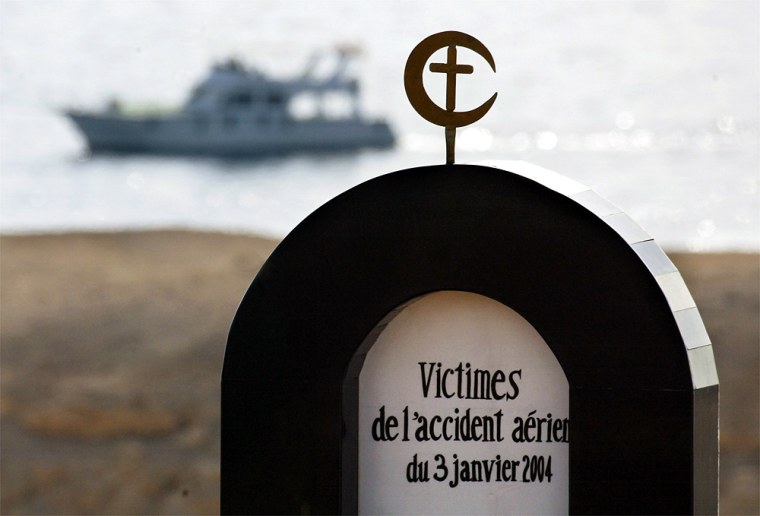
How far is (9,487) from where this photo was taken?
11461mm

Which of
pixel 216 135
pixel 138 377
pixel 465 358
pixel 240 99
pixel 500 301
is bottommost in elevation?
pixel 465 358

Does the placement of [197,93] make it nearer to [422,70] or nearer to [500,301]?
[422,70]

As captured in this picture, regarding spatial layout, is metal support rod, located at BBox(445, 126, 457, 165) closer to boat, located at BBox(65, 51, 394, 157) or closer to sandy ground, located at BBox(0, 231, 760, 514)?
sandy ground, located at BBox(0, 231, 760, 514)

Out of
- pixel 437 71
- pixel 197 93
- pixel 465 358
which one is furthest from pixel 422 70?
pixel 197 93

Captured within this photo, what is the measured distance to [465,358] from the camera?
4.08 meters

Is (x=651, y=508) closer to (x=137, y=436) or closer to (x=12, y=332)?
(x=137, y=436)

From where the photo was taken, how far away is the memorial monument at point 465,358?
386 cm

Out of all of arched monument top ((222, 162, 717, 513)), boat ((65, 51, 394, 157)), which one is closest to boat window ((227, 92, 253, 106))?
boat ((65, 51, 394, 157))

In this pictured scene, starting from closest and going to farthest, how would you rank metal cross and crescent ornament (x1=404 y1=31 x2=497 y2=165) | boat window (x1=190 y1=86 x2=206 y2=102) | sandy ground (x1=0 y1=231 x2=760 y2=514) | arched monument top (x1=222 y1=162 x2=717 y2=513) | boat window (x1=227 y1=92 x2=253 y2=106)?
arched monument top (x1=222 y1=162 x2=717 y2=513)
metal cross and crescent ornament (x1=404 y1=31 x2=497 y2=165)
sandy ground (x1=0 y1=231 x2=760 y2=514)
boat window (x1=190 y1=86 x2=206 y2=102)
boat window (x1=227 y1=92 x2=253 y2=106)

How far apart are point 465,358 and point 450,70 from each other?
0.91 meters

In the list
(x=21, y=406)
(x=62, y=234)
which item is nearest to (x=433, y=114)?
(x=21, y=406)

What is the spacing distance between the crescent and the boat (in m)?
42.0

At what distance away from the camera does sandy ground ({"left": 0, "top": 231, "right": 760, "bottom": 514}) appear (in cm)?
1131

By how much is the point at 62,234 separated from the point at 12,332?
31.9 ft
